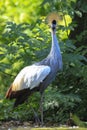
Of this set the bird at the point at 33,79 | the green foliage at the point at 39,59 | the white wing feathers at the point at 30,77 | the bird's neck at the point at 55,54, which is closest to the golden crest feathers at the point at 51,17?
the bird's neck at the point at 55,54

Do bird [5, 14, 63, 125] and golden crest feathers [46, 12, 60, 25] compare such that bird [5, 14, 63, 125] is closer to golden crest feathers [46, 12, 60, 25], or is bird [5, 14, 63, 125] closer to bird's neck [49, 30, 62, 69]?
bird's neck [49, 30, 62, 69]

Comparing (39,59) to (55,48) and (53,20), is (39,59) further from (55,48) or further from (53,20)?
(53,20)

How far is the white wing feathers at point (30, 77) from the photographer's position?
29.7ft

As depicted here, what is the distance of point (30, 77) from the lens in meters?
9.15

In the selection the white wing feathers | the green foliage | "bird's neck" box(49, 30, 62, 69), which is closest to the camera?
the white wing feathers

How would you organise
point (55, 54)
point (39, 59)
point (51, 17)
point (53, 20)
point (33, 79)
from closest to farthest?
point (33, 79) < point (55, 54) < point (53, 20) < point (51, 17) < point (39, 59)

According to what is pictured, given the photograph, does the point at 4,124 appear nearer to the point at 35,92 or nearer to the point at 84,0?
the point at 35,92

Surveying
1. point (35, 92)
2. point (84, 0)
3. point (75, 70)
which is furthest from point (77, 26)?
point (35, 92)

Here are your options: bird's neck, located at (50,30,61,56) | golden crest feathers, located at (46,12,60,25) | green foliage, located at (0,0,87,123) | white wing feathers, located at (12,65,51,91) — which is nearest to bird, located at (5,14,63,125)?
white wing feathers, located at (12,65,51,91)

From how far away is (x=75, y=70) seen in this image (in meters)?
10.1

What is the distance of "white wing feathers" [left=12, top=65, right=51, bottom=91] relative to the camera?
9048 mm

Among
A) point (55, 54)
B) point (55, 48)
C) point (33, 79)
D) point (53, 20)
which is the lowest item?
point (33, 79)

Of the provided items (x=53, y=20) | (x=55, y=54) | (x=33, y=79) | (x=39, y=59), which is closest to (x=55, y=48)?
(x=55, y=54)

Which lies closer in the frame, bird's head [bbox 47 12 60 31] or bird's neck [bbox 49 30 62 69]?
bird's neck [bbox 49 30 62 69]
